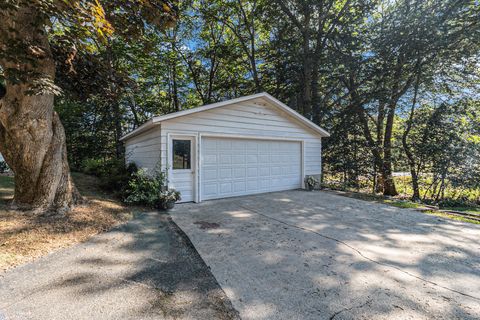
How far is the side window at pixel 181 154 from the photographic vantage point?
5.95 meters

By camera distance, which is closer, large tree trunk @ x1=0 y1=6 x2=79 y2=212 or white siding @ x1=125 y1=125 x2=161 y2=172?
large tree trunk @ x1=0 y1=6 x2=79 y2=212

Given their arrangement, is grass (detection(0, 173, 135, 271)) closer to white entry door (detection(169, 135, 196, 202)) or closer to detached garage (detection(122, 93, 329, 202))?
white entry door (detection(169, 135, 196, 202))

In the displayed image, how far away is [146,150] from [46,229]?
3.72 metres

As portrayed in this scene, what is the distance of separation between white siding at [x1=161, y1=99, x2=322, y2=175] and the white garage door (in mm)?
304

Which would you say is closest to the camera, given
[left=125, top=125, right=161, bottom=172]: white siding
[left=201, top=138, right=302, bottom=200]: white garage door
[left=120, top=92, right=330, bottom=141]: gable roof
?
[left=120, top=92, right=330, bottom=141]: gable roof

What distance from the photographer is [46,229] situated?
3520 millimetres

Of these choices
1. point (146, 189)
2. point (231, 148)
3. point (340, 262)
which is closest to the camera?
point (340, 262)

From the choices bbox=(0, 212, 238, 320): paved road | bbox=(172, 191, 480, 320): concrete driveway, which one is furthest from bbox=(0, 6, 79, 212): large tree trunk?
bbox=(172, 191, 480, 320): concrete driveway

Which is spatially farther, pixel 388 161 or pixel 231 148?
pixel 388 161

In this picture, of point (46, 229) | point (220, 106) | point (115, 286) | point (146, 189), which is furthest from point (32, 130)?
point (220, 106)

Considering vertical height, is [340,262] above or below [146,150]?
below

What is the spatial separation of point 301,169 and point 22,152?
778 centimetres

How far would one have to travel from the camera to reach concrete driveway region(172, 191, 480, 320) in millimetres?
2014

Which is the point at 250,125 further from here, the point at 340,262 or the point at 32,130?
the point at 32,130
